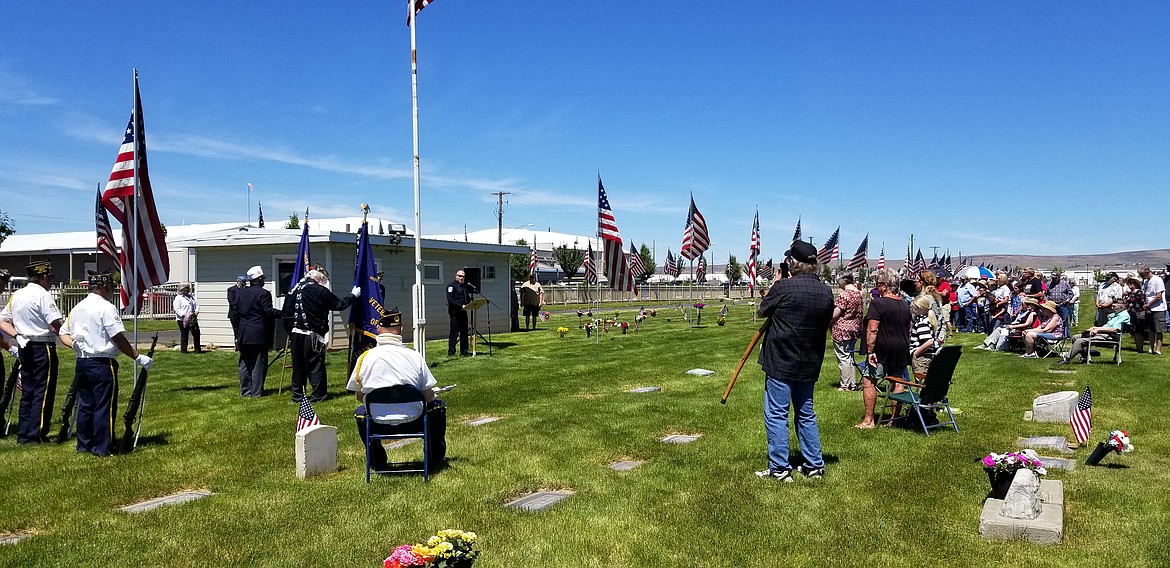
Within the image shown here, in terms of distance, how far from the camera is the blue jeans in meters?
6.46

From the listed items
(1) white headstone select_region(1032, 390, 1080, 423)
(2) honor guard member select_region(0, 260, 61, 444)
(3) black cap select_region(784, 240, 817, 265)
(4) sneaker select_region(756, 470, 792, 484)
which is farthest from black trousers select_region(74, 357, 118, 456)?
(1) white headstone select_region(1032, 390, 1080, 423)

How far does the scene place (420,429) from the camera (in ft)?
22.3

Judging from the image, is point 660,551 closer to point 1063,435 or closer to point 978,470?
point 978,470

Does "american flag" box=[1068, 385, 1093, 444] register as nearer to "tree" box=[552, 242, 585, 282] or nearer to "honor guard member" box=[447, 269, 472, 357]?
"honor guard member" box=[447, 269, 472, 357]

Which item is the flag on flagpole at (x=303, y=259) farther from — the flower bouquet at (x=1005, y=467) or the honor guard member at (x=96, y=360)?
the flower bouquet at (x=1005, y=467)

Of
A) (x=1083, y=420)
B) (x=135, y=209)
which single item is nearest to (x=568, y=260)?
(x=135, y=209)

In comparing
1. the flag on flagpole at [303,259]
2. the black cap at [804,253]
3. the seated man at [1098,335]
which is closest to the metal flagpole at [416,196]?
the flag on flagpole at [303,259]

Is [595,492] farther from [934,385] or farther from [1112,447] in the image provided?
[1112,447]

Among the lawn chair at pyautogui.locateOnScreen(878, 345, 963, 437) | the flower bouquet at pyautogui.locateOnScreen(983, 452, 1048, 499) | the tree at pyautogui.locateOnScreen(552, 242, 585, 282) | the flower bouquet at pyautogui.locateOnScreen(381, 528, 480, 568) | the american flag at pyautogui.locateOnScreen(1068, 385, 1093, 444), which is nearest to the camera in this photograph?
the flower bouquet at pyautogui.locateOnScreen(381, 528, 480, 568)

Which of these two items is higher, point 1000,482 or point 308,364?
point 308,364

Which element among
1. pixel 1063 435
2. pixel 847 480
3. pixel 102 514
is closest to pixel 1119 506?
pixel 847 480

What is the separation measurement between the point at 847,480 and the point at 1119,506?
1780 mm

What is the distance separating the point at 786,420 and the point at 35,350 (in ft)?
23.8

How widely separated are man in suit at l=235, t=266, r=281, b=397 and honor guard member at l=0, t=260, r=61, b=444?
329cm
